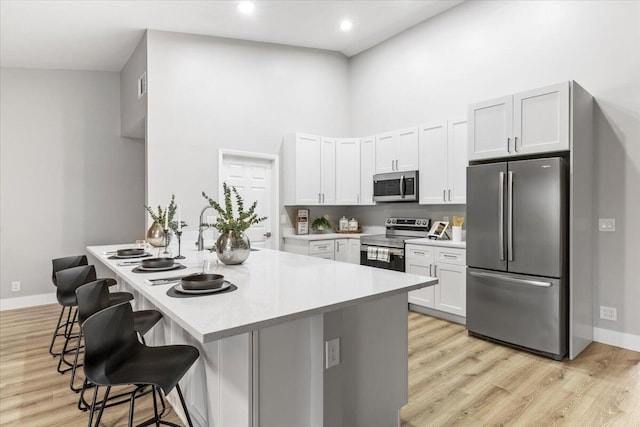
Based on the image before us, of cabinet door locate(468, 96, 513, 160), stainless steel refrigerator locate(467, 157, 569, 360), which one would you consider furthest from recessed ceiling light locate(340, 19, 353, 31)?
stainless steel refrigerator locate(467, 157, 569, 360)

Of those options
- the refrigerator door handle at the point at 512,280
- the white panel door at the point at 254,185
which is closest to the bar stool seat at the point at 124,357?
the refrigerator door handle at the point at 512,280

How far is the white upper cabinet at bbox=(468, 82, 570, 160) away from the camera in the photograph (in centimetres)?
317

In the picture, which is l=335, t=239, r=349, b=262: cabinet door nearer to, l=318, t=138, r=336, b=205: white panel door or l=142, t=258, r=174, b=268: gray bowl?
l=318, t=138, r=336, b=205: white panel door

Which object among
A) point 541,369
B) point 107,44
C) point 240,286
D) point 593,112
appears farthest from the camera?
point 107,44

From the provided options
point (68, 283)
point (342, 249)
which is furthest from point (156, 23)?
point (342, 249)

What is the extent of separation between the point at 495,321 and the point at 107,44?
567cm

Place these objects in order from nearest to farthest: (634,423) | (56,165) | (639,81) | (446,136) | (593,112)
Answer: (634,423) < (639,81) < (593,112) < (446,136) < (56,165)

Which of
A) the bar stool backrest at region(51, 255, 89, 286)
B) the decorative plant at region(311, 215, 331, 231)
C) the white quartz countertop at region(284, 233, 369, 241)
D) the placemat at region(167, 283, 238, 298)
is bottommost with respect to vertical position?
the bar stool backrest at region(51, 255, 89, 286)

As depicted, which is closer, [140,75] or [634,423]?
[634,423]

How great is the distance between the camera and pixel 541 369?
294 cm

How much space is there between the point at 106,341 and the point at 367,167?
14.6ft

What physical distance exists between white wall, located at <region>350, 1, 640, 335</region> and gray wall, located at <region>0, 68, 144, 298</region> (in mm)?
4470

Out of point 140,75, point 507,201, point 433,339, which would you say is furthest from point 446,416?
point 140,75

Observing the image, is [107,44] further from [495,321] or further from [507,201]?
[495,321]
